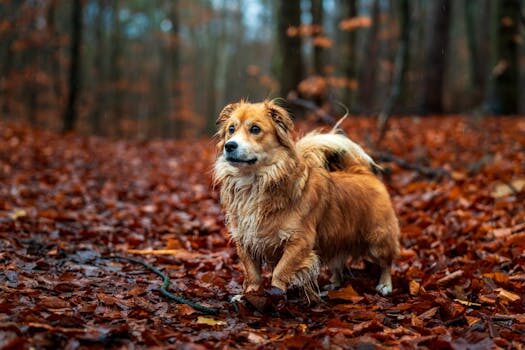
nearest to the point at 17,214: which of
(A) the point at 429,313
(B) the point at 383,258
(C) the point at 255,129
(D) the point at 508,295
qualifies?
(C) the point at 255,129

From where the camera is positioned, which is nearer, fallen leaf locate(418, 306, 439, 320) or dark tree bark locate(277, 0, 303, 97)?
fallen leaf locate(418, 306, 439, 320)

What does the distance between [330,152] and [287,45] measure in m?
8.41

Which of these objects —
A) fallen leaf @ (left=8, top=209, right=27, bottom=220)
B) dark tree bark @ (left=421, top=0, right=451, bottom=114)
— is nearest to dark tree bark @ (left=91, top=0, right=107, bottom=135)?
dark tree bark @ (left=421, top=0, right=451, bottom=114)

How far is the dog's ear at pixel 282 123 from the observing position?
417 centimetres

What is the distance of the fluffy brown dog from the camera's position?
3998 mm

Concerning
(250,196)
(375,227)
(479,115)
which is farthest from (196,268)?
(479,115)

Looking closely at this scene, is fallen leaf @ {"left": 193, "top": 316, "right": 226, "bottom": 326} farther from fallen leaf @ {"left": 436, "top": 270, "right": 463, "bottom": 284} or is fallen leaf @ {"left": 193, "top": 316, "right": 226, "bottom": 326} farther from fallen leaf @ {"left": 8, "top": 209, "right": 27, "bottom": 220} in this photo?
fallen leaf @ {"left": 8, "top": 209, "right": 27, "bottom": 220}

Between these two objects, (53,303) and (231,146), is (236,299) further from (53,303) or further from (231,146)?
(53,303)

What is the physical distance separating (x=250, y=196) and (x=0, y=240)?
8.70 feet

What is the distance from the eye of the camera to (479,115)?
39.3 ft

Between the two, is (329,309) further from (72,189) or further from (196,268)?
(72,189)

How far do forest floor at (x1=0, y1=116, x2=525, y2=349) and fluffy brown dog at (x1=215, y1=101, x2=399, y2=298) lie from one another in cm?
32

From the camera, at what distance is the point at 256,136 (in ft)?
13.5

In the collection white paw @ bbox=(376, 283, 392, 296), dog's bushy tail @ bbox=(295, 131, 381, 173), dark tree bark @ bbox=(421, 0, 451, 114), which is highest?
dark tree bark @ bbox=(421, 0, 451, 114)
